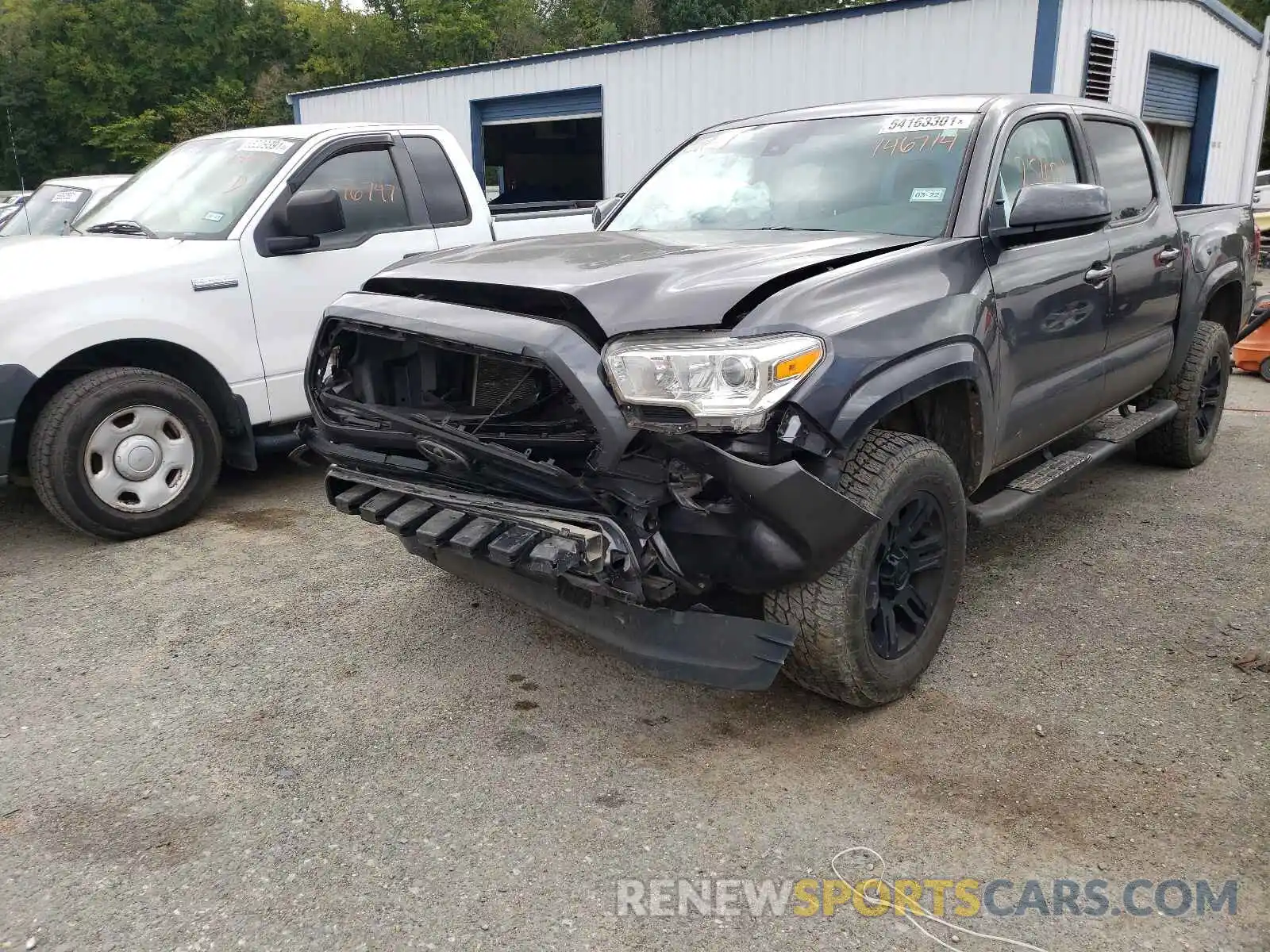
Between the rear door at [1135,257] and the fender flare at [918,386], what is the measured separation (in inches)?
50.0

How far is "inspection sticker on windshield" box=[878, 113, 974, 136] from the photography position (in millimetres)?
3754

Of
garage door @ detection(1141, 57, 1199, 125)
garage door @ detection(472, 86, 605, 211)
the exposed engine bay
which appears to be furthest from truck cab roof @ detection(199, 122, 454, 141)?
garage door @ detection(1141, 57, 1199, 125)

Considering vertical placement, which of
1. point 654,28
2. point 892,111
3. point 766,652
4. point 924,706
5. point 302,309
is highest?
point 654,28

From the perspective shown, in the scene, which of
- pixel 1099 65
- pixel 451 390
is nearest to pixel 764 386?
pixel 451 390

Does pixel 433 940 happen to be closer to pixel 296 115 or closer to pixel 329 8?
pixel 296 115

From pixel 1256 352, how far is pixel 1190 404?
3785mm

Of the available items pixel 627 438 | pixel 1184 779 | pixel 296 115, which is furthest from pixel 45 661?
pixel 296 115

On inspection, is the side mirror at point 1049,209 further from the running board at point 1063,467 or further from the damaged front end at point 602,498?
the damaged front end at point 602,498

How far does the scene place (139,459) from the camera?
4.76 metres

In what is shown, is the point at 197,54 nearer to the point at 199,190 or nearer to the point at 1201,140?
the point at 1201,140

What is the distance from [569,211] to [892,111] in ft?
11.3

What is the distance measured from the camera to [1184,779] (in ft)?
9.23

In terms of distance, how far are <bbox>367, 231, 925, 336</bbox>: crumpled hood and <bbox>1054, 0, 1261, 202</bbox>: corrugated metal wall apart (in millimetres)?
8782

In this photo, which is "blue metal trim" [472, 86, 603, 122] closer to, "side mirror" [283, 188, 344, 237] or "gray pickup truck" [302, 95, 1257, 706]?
"side mirror" [283, 188, 344, 237]
